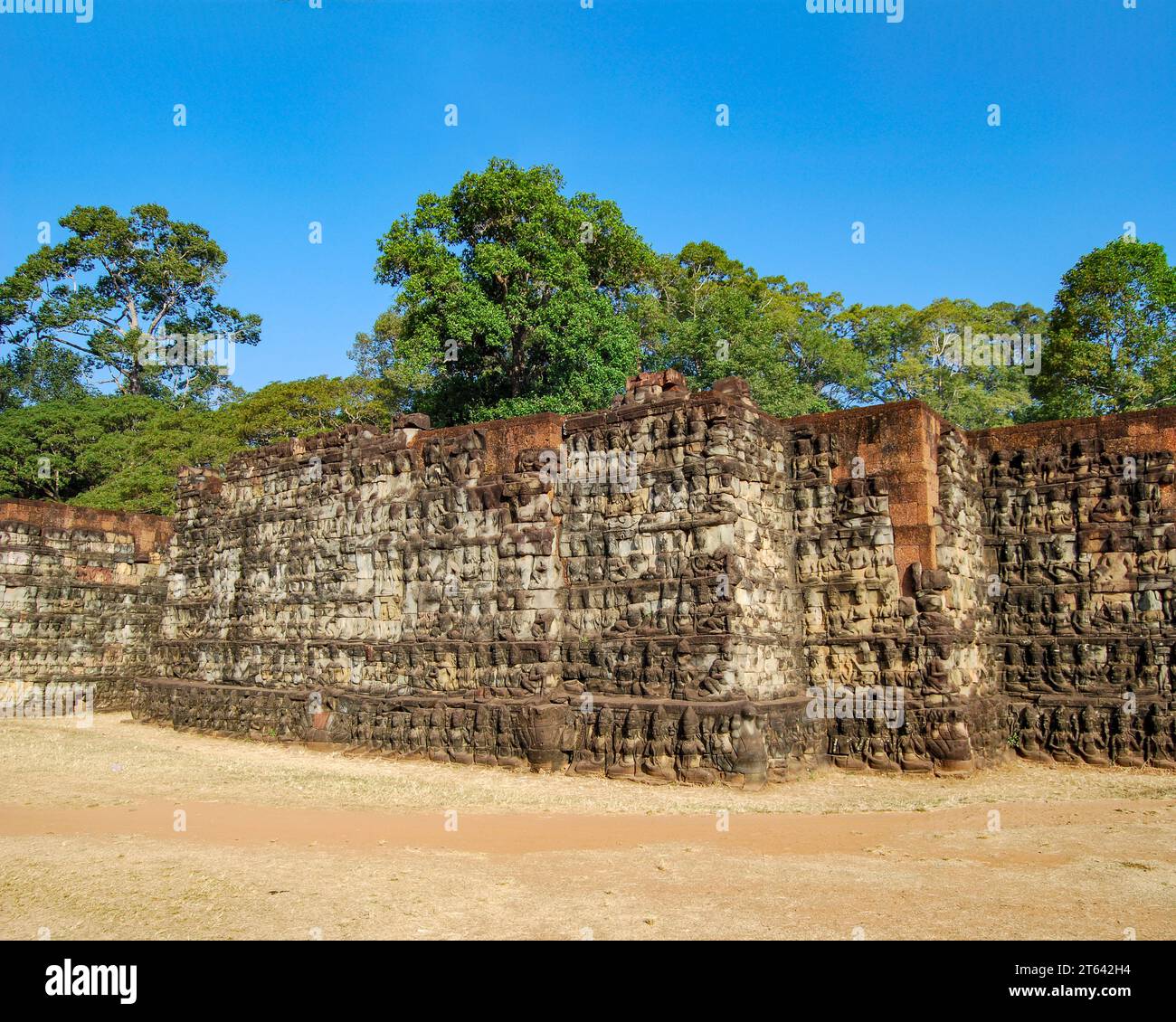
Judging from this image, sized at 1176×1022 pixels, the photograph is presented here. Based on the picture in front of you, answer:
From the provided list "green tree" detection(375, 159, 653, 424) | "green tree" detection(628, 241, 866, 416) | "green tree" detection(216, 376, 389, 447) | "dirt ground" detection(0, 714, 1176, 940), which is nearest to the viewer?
"dirt ground" detection(0, 714, 1176, 940)

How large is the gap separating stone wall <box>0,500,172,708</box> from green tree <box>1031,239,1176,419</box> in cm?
2148

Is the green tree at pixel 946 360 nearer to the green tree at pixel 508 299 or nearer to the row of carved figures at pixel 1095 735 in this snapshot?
the green tree at pixel 508 299

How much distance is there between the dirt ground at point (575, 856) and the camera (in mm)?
6062

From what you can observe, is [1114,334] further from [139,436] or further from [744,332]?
[139,436]

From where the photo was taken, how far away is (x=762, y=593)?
12.8m

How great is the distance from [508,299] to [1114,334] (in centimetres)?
1425

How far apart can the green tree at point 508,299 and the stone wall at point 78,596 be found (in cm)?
842

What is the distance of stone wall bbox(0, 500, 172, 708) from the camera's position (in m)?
22.3

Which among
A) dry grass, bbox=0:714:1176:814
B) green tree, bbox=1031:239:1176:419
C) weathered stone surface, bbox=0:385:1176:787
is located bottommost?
dry grass, bbox=0:714:1176:814

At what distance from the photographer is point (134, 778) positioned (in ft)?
42.1

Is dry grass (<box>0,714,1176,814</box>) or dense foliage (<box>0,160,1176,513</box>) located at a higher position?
dense foliage (<box>0,160,1176,513</box>)

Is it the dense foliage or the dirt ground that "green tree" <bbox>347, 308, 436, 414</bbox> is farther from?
the dirt ground

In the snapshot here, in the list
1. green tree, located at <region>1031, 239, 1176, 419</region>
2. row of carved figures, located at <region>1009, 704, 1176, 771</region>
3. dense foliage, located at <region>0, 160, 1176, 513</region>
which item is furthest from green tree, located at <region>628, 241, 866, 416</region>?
row of carved figures, located at <region>1009, 704, 1176, 771</region>

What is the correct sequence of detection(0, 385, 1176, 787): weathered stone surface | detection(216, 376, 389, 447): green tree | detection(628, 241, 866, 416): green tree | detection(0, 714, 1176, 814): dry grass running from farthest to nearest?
detection(216, 376, 389, 447): green tree
detection(628, 241, 866, 416): green tree
detection(0, 385, 1176, 787): weathered stone surface
detection(0, 714, 1176, 814): dry grass
